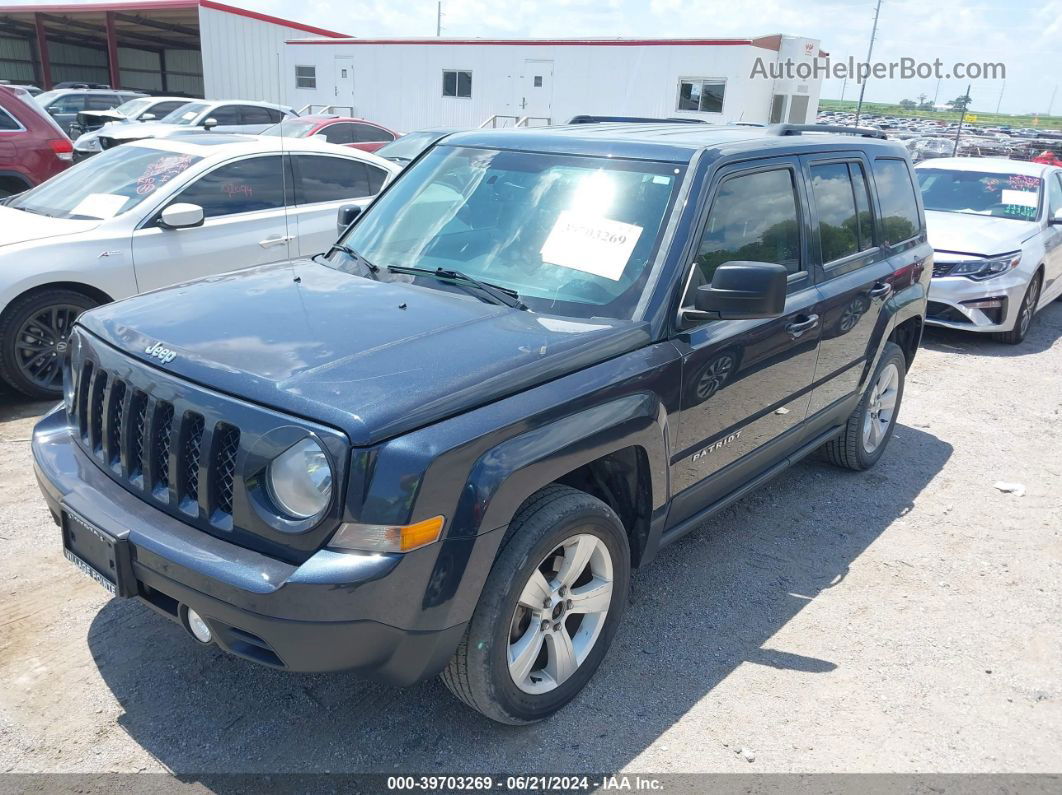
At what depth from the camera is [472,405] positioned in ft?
8.07

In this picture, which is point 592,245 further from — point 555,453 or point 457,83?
point 457,83

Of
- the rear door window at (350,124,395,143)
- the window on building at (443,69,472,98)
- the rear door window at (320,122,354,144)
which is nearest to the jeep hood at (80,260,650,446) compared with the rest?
the rear door window at (320,122,354,144)

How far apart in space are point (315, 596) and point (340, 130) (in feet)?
42.8

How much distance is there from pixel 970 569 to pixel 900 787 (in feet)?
6.03

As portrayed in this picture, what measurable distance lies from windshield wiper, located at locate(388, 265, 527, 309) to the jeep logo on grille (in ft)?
3.45

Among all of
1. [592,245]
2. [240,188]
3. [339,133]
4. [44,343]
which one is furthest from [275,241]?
[339,133]

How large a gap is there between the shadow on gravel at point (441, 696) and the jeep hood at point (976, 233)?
567 cm

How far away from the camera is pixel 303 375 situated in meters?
2.45

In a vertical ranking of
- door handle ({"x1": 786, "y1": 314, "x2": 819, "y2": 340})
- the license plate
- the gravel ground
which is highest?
door handle ({"x1": 786, "y1": 314, "x2": 819, "y2": 340})

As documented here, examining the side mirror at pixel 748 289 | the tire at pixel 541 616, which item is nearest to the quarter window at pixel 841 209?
the side mirror at pixel 748 289

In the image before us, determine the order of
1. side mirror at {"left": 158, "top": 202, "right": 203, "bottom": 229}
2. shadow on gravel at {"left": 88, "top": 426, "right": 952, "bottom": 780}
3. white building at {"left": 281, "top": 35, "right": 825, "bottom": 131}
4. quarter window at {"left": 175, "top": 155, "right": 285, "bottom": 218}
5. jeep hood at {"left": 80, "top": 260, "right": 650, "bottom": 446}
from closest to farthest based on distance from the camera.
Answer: jeep hood at {"left": 80, "top": 260, "right": 650, "bottom": 446}
shadow on gravel at {"left": 88, "top": 426, "right": 952, "bottom": 780}
side mirror at {"left": 158, "top": 202, "right": 203, "bottom": 229}
quarter window at {"left": 175, "top": 155, "right": 285, "bottom": 218}
white building at {"left": 281, "top": 35, "right": 825, "bottom": 131}

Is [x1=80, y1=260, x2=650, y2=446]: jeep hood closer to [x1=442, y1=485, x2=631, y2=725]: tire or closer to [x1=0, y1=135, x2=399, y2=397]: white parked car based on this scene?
[x1=442, y1=485, x2=631, y2=725]: tire

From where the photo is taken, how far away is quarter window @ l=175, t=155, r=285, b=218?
616 centimetres

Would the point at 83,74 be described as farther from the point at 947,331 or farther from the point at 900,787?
the point at 900,787
